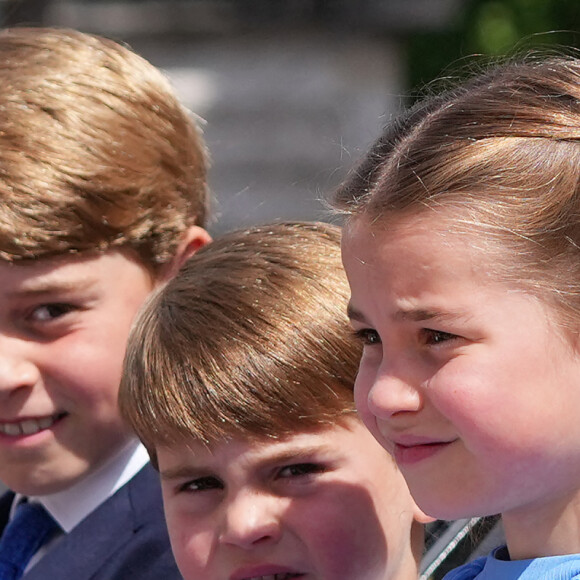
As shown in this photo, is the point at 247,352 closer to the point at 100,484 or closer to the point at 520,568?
the point at 520,568

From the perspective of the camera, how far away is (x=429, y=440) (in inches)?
60.6

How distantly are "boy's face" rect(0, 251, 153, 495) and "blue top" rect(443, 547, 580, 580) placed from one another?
39.2 inches

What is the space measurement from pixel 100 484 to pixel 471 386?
1.30 meters

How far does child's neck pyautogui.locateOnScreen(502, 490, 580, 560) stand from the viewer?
4.99ft

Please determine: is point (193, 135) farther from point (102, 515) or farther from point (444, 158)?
point (444, 158)

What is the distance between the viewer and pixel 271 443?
1.94 m

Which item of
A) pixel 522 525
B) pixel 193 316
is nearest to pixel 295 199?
pixel 193 316

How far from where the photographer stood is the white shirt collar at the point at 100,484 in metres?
2.54

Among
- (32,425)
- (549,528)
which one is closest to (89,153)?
(32,425)

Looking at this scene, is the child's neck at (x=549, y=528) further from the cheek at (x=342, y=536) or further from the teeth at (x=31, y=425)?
the teeth at (x=31, y=425)

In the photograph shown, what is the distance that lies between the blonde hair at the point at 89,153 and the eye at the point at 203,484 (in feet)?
2.05

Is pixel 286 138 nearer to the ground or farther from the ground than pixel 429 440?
nearer to the ground

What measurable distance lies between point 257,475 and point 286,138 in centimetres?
673

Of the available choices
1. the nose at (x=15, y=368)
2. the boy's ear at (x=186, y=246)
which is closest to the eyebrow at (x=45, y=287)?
the nose at (x=15, y=368)
